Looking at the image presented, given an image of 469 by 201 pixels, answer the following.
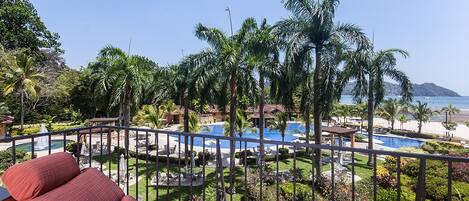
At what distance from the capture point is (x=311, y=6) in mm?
12406

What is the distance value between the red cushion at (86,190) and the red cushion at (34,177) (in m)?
0.05

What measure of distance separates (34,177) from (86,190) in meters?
0.32

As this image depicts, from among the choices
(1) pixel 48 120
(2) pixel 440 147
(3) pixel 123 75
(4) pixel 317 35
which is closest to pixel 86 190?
(4) pixel 317 35

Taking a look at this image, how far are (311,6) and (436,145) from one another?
16.5m

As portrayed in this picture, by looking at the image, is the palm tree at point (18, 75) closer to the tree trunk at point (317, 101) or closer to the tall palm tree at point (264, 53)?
the tall palm tree at point (264, 53)

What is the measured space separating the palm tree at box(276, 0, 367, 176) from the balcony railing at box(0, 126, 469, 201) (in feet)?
9.82

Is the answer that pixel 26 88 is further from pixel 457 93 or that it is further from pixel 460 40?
pixel 457 93

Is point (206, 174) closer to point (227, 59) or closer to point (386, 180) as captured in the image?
point (227, 59)

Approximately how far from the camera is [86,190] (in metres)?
1.96

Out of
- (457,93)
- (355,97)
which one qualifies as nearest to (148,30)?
(355,97)

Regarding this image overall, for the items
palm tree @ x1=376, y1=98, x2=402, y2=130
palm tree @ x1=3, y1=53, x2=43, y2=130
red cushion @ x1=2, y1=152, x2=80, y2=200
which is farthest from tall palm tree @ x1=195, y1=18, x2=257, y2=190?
palm tree @ x1=376, y1=98, x2=402, y2=130

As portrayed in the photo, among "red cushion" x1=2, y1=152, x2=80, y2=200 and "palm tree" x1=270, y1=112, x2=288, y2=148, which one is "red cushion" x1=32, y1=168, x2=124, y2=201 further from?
"palm tree" x1=270, y1=112, x2=288, y2=148

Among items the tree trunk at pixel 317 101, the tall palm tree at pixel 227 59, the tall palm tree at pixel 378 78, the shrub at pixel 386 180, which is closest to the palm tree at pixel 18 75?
the tall palm tree at pixel 227 59

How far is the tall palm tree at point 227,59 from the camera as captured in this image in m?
11.8
